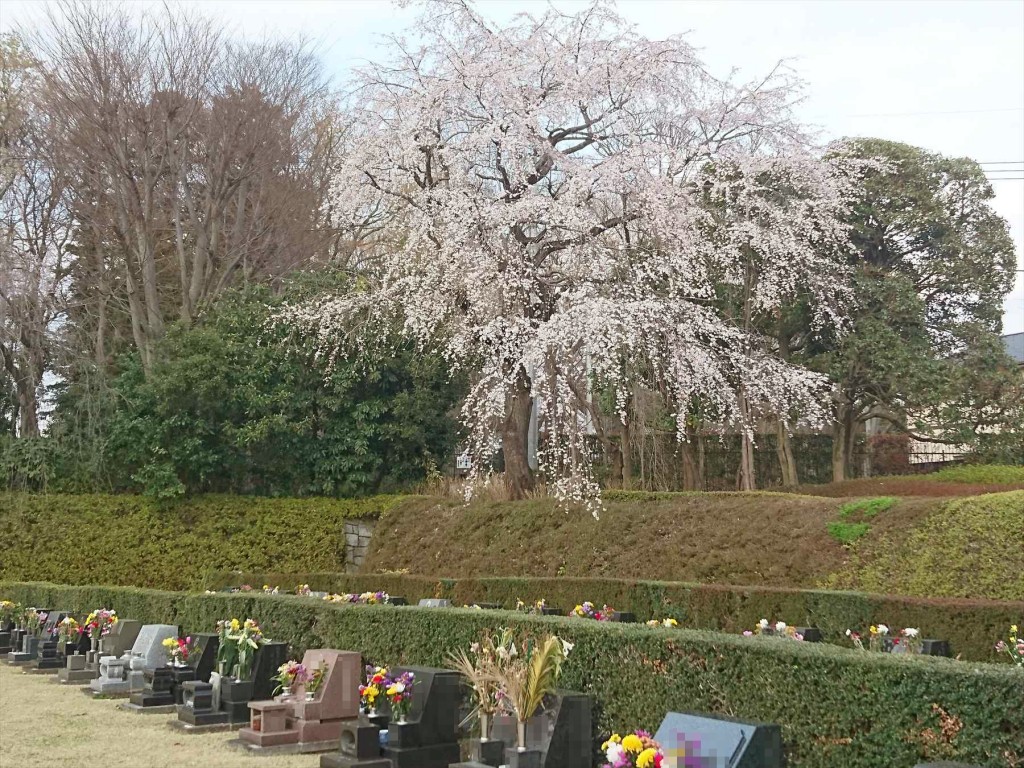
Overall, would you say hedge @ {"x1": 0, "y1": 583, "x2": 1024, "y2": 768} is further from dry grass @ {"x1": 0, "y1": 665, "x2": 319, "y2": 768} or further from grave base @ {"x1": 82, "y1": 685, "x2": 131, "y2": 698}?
grave base @ {"x1": 82, "y1": 685, "x2": 131, "y2": 698}

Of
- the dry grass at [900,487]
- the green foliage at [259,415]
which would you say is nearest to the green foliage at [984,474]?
the dry grass at [900,487]

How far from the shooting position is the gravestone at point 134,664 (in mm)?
11062

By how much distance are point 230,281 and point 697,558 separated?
12392 mm

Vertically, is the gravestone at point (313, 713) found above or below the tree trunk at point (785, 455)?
below

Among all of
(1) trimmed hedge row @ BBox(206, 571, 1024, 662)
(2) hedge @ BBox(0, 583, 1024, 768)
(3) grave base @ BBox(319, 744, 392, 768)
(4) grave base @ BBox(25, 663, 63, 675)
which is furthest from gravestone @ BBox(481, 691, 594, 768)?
(4) grave base @ BBox(25, 663, 63, 675)

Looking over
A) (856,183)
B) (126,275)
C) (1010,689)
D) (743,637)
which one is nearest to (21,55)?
(126,275)

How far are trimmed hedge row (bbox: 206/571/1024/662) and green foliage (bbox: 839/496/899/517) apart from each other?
3098mm

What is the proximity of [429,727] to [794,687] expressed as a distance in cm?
276

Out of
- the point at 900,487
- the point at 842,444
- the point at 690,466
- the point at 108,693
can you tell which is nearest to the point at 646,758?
the point at 108,693

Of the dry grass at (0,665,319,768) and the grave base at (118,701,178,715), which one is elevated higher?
the dry grass at (0,665,319,768)

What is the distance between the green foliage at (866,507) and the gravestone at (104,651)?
9.06 m

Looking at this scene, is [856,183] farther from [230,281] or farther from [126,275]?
[126,275]

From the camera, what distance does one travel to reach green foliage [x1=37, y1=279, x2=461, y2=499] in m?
18.4

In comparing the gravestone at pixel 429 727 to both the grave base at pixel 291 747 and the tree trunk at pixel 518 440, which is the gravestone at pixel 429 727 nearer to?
the grave base at pixel 291 747
